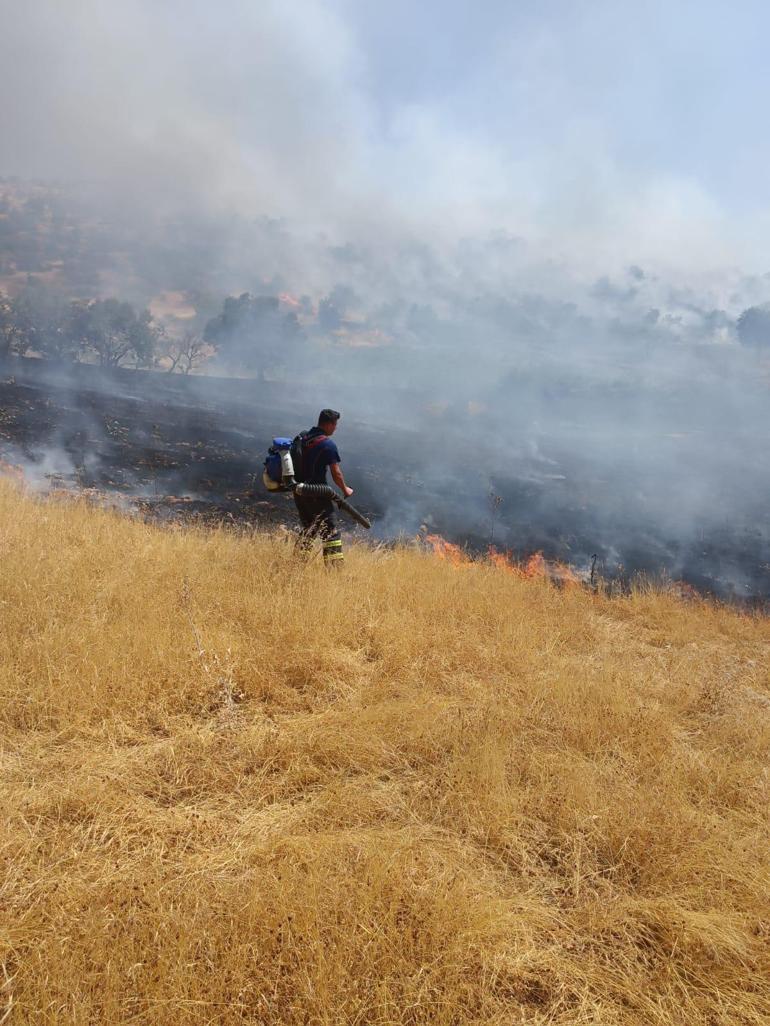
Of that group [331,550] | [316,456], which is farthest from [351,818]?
[316,456]

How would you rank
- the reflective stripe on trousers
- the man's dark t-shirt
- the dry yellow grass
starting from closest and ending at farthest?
1. the dry yellow grass
2. the man's dark t-shirt
3. the reflective stripe on trousers

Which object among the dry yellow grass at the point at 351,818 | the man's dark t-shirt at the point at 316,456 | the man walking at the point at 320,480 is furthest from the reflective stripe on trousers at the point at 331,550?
the dry yellow grass at the point at 351,818

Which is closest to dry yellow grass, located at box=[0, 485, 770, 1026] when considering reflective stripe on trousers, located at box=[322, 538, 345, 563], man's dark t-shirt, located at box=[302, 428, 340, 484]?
reflective stripe on trousers, located at box=[322, 538, 345, 563]

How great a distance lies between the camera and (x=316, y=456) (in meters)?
5.32

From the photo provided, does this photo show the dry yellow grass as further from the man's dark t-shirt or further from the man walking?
the man's dark t-shirt

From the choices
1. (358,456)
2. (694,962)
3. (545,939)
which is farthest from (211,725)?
(358,456)

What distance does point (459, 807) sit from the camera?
2486mm

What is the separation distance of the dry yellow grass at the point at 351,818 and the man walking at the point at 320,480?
0.92 meters

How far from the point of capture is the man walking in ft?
17.4

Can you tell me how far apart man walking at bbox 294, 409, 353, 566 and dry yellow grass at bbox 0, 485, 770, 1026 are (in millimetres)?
920

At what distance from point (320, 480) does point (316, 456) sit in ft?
0.93

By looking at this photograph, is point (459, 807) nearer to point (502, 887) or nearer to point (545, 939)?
point (502, 887)

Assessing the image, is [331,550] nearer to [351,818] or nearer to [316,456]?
[316,456]

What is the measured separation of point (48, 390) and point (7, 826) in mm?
30562
